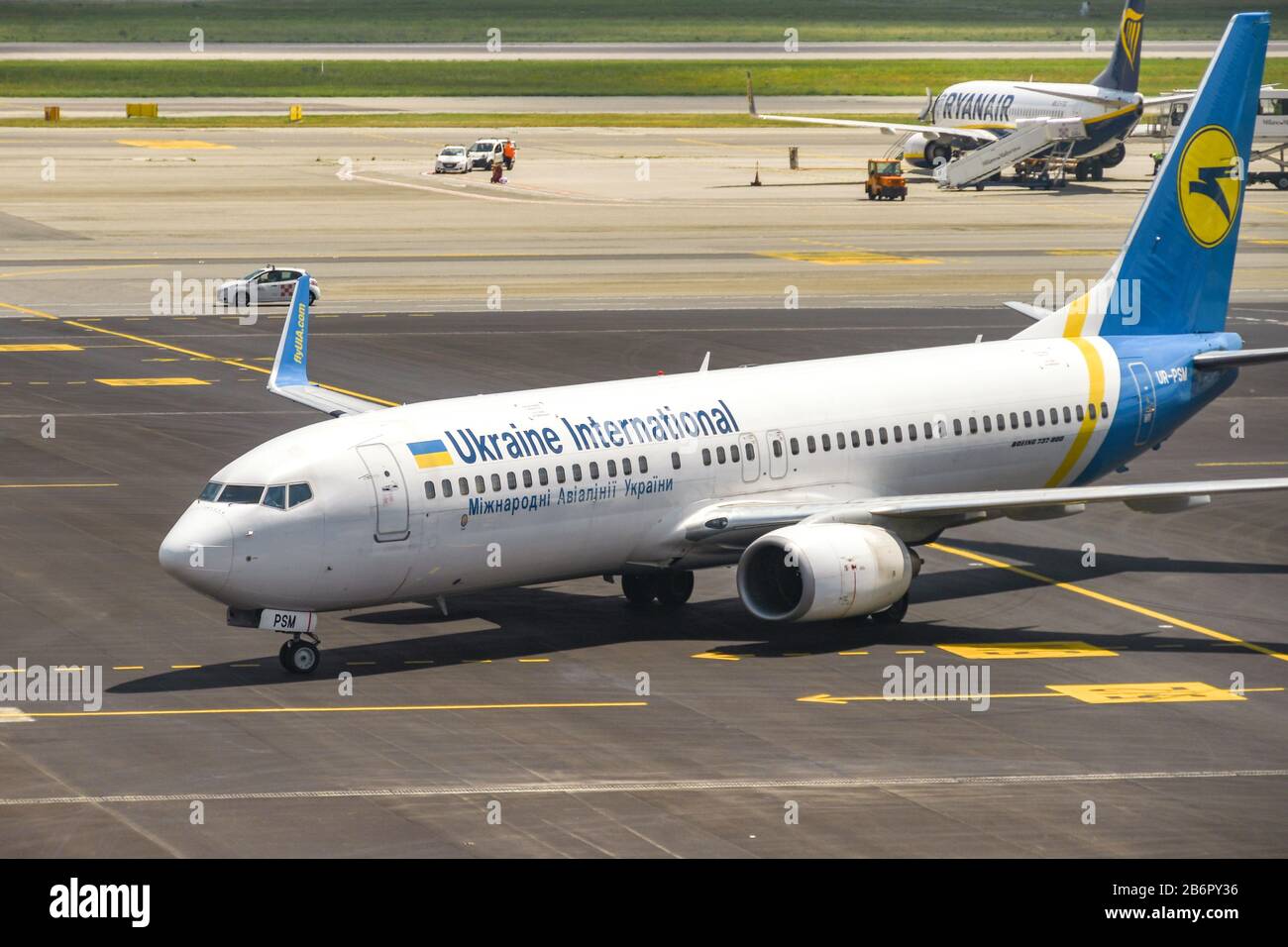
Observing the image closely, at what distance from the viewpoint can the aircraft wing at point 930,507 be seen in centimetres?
4097

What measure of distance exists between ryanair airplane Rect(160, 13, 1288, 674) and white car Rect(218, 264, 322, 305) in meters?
44.1

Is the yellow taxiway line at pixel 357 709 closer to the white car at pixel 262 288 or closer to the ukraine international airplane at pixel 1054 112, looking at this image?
the white car at pixel 262 288

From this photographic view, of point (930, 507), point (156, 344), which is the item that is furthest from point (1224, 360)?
point (156, 344)

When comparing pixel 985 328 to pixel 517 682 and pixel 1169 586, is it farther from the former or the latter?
pixel 517 682

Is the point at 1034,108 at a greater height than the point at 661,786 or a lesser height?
greater

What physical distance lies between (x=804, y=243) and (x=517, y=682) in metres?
79.9

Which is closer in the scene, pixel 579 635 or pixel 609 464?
pixel 609 464

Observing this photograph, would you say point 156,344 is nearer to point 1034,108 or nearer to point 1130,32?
point 1130,32

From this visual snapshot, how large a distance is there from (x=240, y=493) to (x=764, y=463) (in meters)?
11.0

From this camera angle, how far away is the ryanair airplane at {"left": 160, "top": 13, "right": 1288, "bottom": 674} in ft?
123

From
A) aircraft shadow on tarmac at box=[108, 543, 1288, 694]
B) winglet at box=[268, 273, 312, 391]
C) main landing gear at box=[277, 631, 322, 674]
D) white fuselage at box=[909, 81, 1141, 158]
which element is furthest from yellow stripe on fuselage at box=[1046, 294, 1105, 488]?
white fuselage at box=[909, 81, 1141, 158]

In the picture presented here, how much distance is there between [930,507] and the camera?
41.1 meters

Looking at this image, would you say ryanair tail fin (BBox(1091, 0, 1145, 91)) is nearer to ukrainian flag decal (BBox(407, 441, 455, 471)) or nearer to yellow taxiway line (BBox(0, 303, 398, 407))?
yellow taxiway line (BBox(0, 303, 398, 407))

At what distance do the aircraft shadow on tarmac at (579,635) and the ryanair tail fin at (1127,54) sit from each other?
99351 mm
